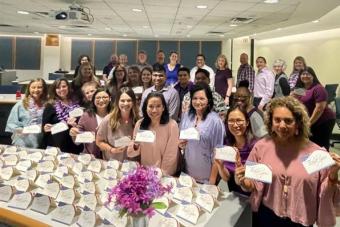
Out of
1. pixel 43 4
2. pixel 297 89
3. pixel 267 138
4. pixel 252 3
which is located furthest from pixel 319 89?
pixel 43 4

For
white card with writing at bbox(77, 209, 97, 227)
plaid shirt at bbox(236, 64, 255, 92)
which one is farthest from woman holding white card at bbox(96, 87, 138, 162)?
plaid shirt at bbox(236, 64, 255, 92)

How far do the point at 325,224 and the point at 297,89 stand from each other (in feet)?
9.41

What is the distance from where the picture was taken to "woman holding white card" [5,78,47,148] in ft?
9.94

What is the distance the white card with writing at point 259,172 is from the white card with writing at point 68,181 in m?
0.97

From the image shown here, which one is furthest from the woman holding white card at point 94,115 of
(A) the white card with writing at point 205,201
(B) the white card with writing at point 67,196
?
(A) the white card with writing at point 205,201

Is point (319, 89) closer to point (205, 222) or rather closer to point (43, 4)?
point (205, 222)

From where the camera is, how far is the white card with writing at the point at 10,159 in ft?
7.36

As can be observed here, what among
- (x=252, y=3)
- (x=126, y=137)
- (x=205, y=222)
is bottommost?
(x=205, y=222)

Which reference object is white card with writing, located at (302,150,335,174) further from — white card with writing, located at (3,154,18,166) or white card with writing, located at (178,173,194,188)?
white card with writing, located at (3,154,18,166)

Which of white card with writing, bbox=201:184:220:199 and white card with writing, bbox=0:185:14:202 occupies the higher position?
white card with writing, bbox=201:184:220:199

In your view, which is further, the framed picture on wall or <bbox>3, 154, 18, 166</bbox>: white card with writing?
the framed picture on wall

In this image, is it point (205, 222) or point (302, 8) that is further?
point (302, 8)

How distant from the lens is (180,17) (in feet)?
24.2

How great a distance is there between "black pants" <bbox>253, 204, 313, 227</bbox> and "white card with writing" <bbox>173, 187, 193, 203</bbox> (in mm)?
363
